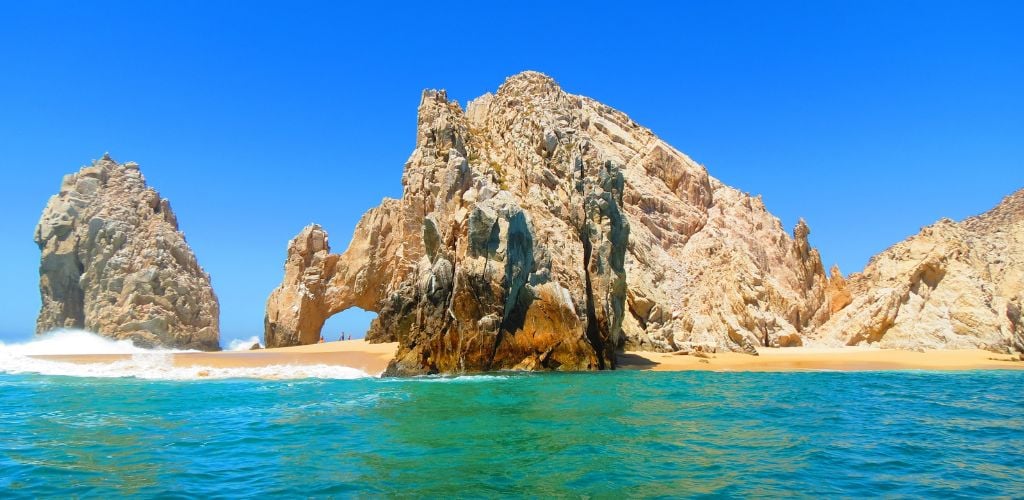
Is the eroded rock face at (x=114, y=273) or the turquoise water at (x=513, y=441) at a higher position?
the eroded rock face at (x=114, y=273)

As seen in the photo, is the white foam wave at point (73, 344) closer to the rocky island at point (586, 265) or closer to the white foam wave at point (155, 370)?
the white foam wave at point (155, 370)

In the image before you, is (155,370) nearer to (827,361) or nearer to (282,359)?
(282,359)

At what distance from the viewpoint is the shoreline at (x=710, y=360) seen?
2912 cm

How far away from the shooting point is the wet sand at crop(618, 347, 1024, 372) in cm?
2990

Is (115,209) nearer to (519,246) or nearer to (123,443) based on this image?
(519,246)

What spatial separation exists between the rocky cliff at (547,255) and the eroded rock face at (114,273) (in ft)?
18.7

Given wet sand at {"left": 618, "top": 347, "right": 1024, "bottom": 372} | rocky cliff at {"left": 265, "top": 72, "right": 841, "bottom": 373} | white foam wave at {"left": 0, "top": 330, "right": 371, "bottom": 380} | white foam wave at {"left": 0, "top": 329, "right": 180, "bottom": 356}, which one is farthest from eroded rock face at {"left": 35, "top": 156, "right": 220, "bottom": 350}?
wet sand at {"left": 618, "top": 347, "right": 1024, "bottom": 372}

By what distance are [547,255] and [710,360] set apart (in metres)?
10.2

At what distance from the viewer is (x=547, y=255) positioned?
93.2ft

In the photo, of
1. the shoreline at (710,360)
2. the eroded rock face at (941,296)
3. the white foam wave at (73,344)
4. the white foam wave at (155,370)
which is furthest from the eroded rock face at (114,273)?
the eroded rock face at (941,296)

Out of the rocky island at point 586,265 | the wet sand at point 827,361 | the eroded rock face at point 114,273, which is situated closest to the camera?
the rocky island at point 586,265

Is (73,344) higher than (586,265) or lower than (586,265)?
lower

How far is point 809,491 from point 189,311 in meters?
43.2

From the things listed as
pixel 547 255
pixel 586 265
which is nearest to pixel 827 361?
pixel 586 265
